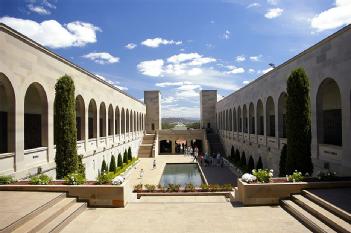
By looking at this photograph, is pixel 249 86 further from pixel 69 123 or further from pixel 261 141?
pixel 69 123

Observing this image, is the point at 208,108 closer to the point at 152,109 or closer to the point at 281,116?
the point at 152,109

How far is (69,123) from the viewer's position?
15.7m

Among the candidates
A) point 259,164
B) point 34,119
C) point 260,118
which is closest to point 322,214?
point 34,119

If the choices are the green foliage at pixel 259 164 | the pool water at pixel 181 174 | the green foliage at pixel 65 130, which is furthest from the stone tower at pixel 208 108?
the green foliage at pixel 65 130

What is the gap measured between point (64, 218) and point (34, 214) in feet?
3.06

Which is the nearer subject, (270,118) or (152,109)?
(270,118)

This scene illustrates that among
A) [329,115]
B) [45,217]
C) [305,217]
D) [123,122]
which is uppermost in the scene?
[329,115]

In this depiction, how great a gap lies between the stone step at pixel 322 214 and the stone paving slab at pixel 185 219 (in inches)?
24.0

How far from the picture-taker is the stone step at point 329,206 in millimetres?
8766

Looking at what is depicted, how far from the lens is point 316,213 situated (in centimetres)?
966

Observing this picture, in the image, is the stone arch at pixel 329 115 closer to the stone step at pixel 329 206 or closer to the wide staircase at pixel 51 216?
the stone step at pixel 329 206

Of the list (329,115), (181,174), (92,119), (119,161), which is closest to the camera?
(329,115)

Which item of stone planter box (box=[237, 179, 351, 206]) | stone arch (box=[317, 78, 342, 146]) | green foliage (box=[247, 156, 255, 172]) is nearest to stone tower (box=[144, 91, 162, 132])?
green foliage (box=[247, 156, 255, 172])

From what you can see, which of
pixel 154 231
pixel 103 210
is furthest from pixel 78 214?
pixel 154 231
